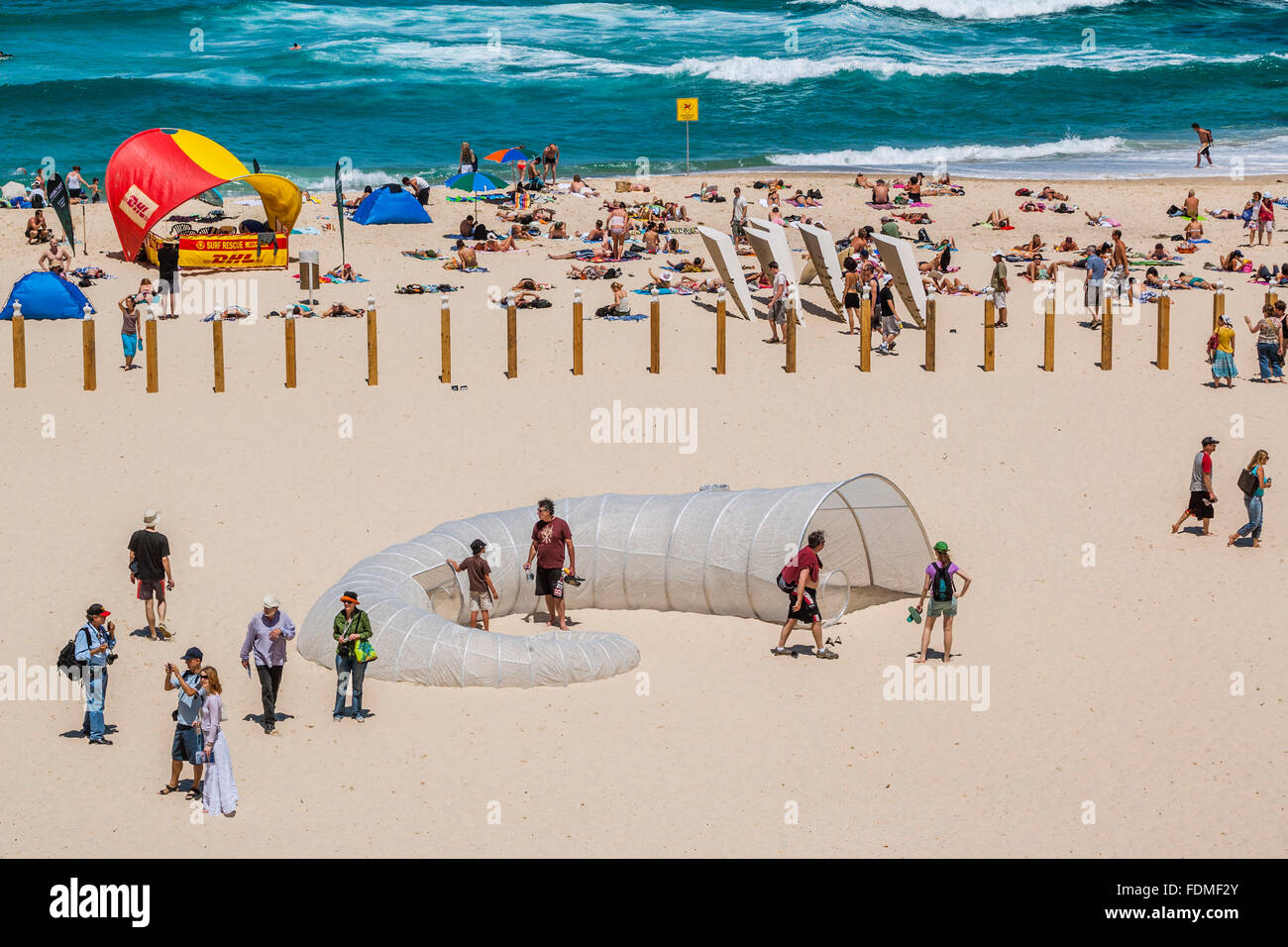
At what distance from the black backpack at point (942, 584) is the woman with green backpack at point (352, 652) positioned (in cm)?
491

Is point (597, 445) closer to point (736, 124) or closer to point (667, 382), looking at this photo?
point (667, 382)

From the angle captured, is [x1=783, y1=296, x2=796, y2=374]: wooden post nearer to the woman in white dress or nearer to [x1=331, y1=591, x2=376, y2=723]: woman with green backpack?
[x1=331, y1=591, x2=376, y2=723]: woman with green backpack

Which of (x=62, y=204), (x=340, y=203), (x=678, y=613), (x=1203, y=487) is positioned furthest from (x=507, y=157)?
(x=678, y=613)

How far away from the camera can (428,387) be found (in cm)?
2320

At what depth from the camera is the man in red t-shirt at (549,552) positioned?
16156 mm

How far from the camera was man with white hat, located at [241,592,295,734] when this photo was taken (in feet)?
46.0

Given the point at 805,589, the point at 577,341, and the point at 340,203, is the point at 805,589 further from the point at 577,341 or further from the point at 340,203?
the point at 340,203

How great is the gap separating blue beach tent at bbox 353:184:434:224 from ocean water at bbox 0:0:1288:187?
35.2ft

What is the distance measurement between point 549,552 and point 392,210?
19847 mm

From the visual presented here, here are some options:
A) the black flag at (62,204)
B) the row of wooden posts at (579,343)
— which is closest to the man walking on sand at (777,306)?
the row of wooden posts at (579,343)

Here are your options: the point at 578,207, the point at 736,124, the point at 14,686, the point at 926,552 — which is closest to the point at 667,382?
the point at 926,552

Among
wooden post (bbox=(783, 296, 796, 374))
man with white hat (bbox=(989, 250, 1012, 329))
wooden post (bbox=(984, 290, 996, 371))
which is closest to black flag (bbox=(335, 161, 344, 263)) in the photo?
wooden post (bbox=(783, 296, 796, 374))

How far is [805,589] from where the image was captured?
1549cm

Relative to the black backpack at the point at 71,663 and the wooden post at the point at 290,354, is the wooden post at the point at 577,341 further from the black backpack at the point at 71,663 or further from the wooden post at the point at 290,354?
the black backpack at the point at 71,663
